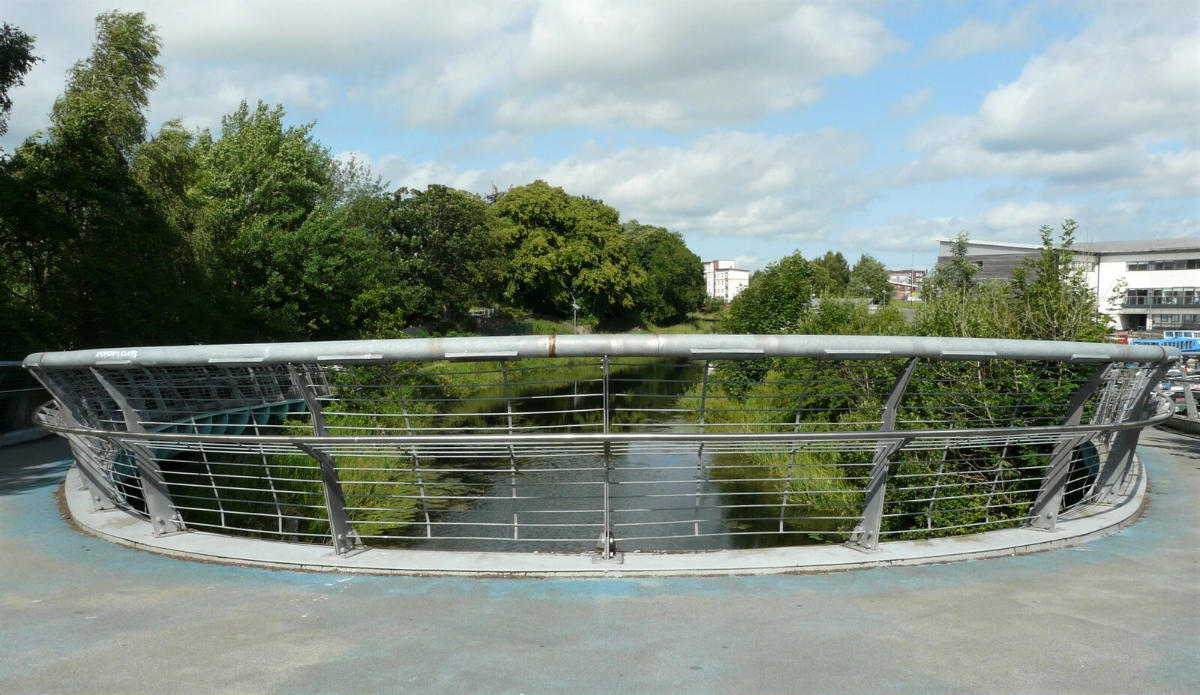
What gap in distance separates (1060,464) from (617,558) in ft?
12.3

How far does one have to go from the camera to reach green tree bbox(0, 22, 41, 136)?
2005 centimetres

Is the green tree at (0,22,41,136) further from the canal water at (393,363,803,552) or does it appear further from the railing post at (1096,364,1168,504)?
the railing post at (1096,364,1168,504)

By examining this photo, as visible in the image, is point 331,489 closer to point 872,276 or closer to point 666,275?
point 666,275

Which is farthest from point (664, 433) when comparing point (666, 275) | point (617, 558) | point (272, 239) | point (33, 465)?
point (666, 275)

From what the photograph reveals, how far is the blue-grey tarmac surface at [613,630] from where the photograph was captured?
4.39m

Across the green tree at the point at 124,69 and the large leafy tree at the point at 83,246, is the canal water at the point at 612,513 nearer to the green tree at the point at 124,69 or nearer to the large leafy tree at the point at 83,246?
the large leafy tree at the point at 83,246

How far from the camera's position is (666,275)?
9462cm

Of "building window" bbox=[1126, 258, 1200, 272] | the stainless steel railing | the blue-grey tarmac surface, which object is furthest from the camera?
"building window" bbox=[1126, 258, 1200, 272]

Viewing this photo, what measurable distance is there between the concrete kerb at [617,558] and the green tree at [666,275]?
7774cm

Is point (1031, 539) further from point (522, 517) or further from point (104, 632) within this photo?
point (522, 517)

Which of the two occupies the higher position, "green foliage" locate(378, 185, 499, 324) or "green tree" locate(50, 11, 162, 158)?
"green tree" locate(50, 11, 162, 158)

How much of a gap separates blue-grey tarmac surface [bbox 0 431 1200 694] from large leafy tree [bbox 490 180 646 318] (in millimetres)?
58092

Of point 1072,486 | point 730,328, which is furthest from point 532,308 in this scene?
point 1072,486

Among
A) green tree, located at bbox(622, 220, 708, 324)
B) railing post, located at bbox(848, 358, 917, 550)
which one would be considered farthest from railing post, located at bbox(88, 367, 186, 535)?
green tree, located at bbox(622, 220, 708, 324)
